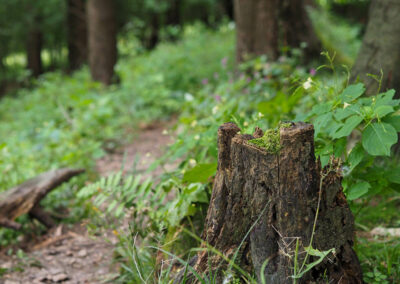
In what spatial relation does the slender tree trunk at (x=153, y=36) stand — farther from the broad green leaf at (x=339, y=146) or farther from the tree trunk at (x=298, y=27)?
the broad green leaf at (x=339, y=146)

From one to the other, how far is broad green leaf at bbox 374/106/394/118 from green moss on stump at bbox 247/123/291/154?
0.50 metres

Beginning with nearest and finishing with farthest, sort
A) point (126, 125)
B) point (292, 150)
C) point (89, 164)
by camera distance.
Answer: point (292, 150)
point (89, 164)
point (126, 125)

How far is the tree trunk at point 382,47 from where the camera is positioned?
3.30 metres

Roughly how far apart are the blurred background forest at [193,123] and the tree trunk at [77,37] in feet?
13.1

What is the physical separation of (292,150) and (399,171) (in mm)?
813

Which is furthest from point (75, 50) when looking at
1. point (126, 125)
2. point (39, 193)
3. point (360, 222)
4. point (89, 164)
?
point (360, 222)

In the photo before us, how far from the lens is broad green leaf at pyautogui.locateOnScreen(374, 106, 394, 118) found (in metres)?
1.92

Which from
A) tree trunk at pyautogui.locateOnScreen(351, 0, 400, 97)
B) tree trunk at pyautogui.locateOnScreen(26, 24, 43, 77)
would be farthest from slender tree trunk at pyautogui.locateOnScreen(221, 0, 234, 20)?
tree trunk at pyautogui.locateOnScreen(351, 0, 400, 97)

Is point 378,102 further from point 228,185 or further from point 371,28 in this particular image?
point 371,28

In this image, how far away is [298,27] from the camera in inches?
272

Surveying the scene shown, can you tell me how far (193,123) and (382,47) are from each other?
5.86ft

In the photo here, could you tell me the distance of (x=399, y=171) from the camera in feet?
7.08

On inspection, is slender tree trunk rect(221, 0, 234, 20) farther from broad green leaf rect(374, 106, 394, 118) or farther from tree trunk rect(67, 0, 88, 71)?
broad green leaf rect(374, 106, 394, 118)

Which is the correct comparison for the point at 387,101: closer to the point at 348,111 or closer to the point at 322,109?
the point at 348,111
